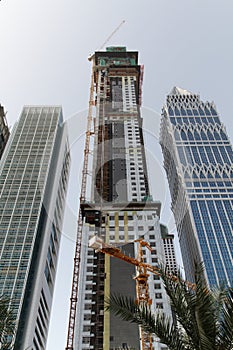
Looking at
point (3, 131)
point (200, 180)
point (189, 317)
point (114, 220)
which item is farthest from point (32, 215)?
point (189, 317)

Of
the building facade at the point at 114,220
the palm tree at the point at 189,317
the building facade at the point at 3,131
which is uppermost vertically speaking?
the building facade at the point at 3,131

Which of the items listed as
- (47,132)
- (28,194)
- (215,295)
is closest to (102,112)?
(47,132)

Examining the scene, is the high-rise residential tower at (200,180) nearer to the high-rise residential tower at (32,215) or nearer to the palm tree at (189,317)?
the high-rise residential tower at (32,215)

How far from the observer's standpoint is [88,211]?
7375 centimetres

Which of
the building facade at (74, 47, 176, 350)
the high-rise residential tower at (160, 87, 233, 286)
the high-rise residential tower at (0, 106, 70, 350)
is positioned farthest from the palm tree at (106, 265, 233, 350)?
the high-rise residential tower at (160, 87, 233, 286)

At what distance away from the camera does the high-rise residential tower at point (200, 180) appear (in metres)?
84.9

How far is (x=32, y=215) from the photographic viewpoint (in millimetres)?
76000

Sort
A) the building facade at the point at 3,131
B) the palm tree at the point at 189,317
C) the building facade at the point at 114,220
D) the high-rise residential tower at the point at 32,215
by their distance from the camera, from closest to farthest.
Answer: the palm tree at the point at 189,317 < the building facade at the point at 114,220 < the high-rise residential tower at the point at 32,215 < the building facade at the point at 3,131

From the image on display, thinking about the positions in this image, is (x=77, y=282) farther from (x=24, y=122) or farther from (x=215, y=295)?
(x=24, y=122)

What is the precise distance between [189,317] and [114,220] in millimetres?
62587

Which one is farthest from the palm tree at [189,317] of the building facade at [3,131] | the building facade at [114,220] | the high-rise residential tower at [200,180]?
the building facade at [3,131]

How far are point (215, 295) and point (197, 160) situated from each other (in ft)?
338

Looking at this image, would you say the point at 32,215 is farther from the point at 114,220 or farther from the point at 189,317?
the point at 189,317

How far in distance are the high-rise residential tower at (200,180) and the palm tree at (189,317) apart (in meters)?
70.9
